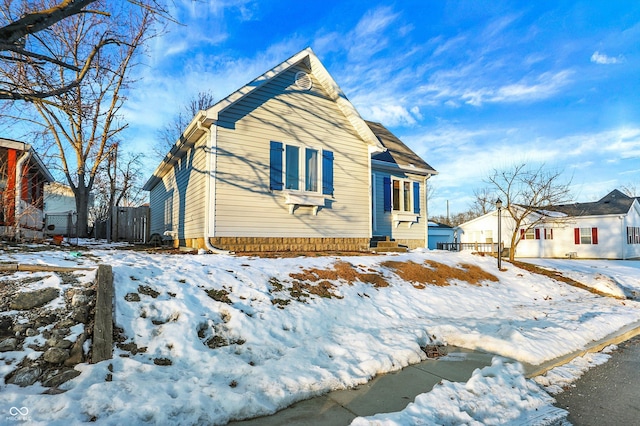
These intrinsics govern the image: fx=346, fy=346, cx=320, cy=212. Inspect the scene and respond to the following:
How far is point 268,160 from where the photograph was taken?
10.3 metres

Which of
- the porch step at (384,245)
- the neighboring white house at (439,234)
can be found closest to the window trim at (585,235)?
the neighboring white house at (439,234)

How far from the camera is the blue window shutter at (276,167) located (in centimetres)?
1031

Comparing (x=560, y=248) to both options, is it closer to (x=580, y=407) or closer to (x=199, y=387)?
(x=580, y=407)

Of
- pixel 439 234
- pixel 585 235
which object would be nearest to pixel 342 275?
pixel 439 234

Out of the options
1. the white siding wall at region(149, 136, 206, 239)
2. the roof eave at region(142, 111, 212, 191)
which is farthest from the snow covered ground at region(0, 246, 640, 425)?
the roof eave at region(142, 111, 212, 191)

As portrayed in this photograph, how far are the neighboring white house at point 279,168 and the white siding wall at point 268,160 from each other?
3 centimetres

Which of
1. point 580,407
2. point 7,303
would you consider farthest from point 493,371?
point 7,303

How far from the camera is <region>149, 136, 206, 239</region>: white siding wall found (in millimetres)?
10251

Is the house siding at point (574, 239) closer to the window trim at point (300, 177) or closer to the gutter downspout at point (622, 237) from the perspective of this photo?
the gutter downspout at point (622, 237)

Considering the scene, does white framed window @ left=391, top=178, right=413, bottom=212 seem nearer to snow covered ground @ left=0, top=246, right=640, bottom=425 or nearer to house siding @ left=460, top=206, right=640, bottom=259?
snow covered ground @ left=0, top=246, right=640, bottom=425

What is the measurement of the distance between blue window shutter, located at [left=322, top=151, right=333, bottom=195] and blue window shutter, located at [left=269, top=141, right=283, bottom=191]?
1.53m

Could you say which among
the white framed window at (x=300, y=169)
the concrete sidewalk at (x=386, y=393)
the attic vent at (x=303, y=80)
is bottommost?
the concrete sidewalk at (x=386, y=393)

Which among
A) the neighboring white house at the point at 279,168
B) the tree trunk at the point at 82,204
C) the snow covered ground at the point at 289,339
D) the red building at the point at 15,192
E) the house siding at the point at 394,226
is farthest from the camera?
the tree trunk at the point at 82,204

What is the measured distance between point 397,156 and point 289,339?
40.1 ft
